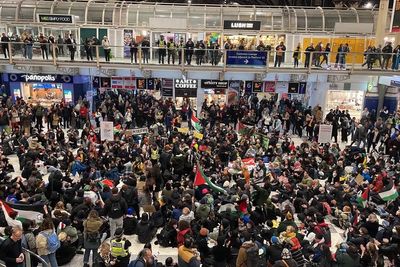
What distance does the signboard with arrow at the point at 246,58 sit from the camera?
2278cm

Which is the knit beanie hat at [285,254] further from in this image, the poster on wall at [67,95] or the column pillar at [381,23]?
the poster on wall at [67,95]

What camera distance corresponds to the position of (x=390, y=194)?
13867mm

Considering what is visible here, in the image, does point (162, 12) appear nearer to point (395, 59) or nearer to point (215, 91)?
point (215, 91)

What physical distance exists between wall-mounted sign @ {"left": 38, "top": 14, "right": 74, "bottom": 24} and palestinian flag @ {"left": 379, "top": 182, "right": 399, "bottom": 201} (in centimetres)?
2175

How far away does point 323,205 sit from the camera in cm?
1298

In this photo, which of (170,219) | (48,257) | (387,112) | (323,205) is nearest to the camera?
(48,257)

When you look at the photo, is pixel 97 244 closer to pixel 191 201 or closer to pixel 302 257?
pixel 191 201

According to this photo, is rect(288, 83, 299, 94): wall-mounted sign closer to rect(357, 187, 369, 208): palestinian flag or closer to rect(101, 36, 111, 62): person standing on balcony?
rect(101, 36, 111, 62): person standing on balcony

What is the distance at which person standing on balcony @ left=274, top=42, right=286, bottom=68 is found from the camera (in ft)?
74.8

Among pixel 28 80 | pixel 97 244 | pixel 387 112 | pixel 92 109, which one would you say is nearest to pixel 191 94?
pixel 92 109

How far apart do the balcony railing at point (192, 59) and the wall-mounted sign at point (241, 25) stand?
4.01 m

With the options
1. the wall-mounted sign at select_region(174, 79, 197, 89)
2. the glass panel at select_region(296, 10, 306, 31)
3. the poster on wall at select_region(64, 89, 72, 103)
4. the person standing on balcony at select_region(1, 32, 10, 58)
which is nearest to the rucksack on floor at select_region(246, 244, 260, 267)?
the wall-mounted sign at select_region(174, 79, 197, 89)

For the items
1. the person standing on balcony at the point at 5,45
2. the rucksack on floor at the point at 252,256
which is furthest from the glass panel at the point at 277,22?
the rucksack on floor at the point at 252,256

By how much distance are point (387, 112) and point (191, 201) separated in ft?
62.1
